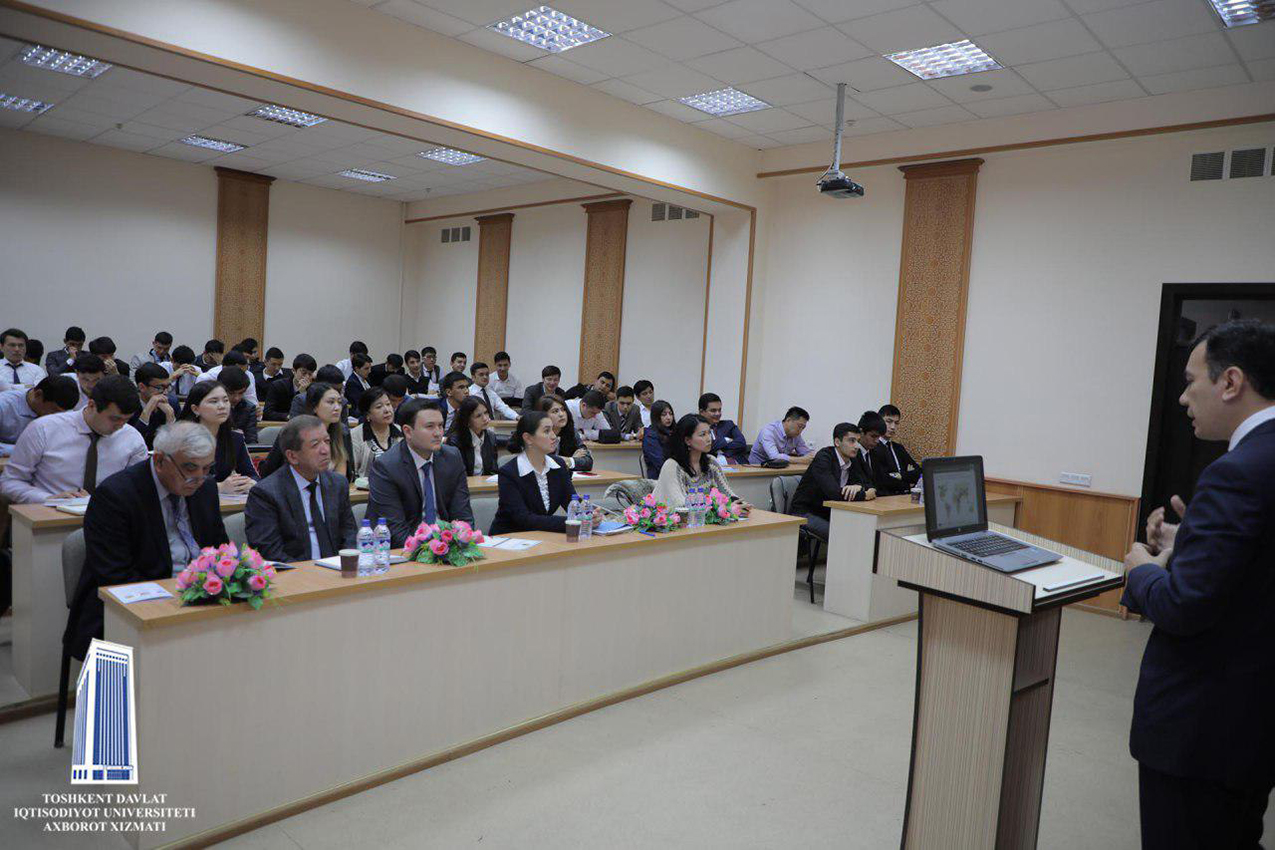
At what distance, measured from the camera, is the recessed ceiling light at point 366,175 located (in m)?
11.5

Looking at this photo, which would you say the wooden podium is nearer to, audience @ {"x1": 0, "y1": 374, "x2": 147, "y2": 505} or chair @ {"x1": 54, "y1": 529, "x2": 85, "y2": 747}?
chair @ {"x1": 54, "y1": 529, "x2": 85, "y2": 747}

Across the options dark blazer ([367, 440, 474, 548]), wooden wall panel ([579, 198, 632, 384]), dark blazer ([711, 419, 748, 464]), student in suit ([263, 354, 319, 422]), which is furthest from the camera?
wooden wall panel ([579, 198, 632, 384])

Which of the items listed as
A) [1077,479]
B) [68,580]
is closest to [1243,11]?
[1077,479]

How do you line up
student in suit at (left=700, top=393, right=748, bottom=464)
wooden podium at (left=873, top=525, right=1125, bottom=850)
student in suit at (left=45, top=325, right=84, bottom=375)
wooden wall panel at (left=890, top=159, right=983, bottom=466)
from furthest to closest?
student in suit at (left=45, top=325, right=84, bottom=375)
student in suit at (left=700, top=393, right=748, bottom=464)
wooden wall panel at (left=890, top=159, right=983, bottom=466)
wooden podium at (left=873, top=525, right=1125, bottom=850)

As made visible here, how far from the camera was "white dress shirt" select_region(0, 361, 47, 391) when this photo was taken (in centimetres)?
823

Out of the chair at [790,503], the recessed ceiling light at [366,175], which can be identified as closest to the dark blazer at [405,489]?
the chair at [790,503]

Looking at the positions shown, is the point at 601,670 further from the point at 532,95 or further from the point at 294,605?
the point at 532,95

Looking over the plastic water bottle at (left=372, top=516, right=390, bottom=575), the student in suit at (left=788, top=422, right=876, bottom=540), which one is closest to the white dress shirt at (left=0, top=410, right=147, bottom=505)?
the plastic water bottle at (left=372, top=516, right=390, bottom=575)

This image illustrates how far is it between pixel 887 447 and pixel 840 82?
3148 mm

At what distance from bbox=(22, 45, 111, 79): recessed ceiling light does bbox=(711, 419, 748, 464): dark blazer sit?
671 cm

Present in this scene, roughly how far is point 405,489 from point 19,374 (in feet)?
22.4

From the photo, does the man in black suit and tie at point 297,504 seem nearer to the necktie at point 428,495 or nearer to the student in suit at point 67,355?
the necktie at point 428,495

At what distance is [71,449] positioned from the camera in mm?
4281

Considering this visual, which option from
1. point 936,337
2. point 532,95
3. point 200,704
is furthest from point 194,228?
point 200,704
